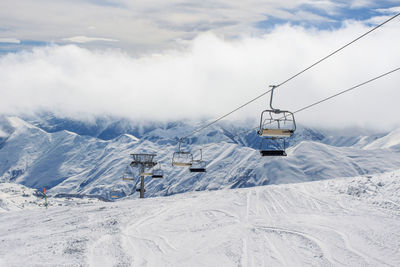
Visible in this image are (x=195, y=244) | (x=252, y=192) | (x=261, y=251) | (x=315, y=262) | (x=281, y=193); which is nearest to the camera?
(x=315, y=262)

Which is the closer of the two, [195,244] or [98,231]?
[195,244]

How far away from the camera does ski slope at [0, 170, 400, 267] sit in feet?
78.3

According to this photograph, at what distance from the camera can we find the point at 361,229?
28750mm

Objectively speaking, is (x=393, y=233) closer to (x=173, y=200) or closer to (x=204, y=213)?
(x=204, y=213)

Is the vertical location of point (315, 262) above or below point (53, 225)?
above

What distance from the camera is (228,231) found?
97.3 feet

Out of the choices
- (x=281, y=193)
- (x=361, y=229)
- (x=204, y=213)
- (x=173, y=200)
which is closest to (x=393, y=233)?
(x=361, y=229)

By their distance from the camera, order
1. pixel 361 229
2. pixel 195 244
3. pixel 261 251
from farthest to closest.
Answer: pixel 361 229, pixel 195 244, pixel 261 251

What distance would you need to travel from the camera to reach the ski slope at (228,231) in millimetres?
23859

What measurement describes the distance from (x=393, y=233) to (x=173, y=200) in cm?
2461

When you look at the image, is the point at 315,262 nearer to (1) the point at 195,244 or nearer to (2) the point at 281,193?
(1) the point at 195,244

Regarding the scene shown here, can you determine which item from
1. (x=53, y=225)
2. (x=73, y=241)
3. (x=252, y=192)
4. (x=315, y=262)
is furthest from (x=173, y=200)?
(x=315, y=262)

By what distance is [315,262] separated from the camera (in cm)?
2244

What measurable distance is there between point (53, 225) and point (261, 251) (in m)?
19.5
